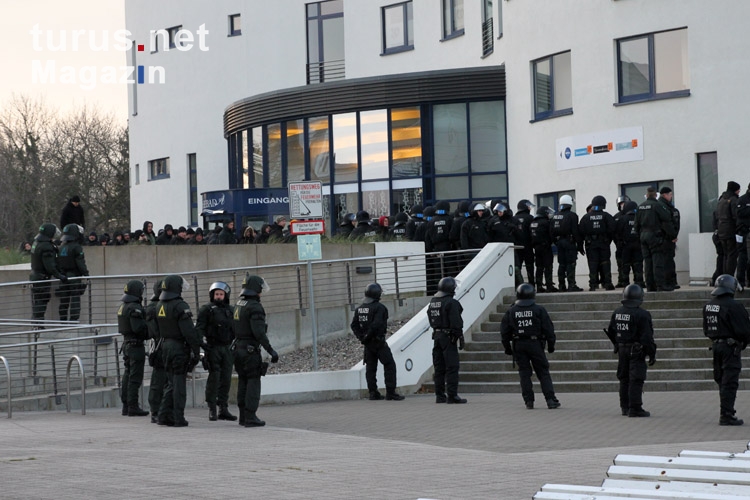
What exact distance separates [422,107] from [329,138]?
3.07 metres

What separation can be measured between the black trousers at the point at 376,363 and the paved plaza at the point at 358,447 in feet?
1.21

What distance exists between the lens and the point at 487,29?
3328 cm

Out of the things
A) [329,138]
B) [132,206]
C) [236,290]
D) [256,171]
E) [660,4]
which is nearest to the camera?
[236,290]

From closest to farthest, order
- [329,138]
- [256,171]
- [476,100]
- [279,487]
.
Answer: [279,487] < [476,100] < [329,138] < [256,171]

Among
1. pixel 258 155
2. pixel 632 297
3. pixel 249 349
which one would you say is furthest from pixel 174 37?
pixel 632 297

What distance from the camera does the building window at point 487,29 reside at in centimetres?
3278

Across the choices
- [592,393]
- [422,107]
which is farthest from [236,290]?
[422,107]

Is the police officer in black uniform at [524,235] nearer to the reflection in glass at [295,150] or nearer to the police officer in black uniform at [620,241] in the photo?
the police officer in black uniform at [620,241]

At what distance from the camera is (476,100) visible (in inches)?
1210

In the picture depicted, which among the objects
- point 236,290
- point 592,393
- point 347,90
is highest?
point 347,90

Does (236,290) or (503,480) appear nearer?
(503,480)

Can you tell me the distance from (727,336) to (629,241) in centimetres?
761

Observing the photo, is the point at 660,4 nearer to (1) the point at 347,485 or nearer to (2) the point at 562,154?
(2) the point at 562,154

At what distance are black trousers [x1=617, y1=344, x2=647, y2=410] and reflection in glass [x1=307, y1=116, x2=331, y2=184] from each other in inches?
750
